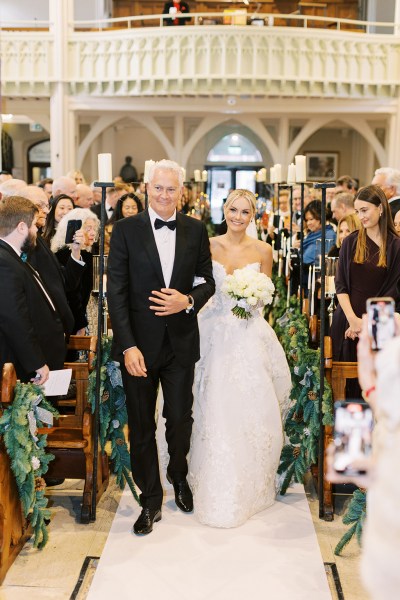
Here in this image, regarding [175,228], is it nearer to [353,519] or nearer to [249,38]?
[353,519]

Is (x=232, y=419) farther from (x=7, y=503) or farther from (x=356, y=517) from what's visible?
(x=7, y=503)

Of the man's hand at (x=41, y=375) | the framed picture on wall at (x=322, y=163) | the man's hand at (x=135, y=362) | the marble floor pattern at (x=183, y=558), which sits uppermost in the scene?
the framed picture on wall at (x=322, y=163)

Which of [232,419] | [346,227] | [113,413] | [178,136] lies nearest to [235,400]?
[232,419]

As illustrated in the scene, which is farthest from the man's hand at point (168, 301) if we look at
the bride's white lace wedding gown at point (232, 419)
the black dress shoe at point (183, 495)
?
the black dress shoe at point (183, 495)

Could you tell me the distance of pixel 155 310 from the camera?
13.7 ft

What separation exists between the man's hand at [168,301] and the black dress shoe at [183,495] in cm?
106

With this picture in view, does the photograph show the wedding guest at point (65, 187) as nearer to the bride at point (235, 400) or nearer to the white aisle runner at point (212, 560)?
the bride at point (235, 400)

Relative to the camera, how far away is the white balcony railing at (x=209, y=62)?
16172 mm

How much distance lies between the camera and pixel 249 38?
16.1 m

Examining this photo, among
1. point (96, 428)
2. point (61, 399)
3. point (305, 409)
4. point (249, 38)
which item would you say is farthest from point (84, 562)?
point (249, 38)

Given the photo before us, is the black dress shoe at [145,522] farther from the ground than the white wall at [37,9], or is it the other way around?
the white wall at [37,9]

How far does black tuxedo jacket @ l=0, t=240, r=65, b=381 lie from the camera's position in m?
4.02

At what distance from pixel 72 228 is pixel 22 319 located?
1516 millimetres

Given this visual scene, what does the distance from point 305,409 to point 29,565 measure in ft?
5.64
